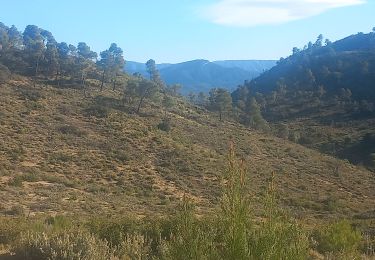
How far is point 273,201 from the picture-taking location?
5.25 m

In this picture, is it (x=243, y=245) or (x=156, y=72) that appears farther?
(x=156, y=72)

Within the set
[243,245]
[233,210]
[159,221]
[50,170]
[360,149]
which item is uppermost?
[233,210]

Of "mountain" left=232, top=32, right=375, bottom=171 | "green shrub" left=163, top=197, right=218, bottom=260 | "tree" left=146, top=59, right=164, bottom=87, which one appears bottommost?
"mountain" left=232, top=32, right=375, bottom=171

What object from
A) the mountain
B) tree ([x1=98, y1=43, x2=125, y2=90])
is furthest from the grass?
tree ([x1=98, y1=43, x2=125, y2=90])

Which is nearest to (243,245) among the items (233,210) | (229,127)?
(233,210)

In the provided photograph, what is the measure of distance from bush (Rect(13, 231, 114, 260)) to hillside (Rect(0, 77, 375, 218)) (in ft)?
36.3

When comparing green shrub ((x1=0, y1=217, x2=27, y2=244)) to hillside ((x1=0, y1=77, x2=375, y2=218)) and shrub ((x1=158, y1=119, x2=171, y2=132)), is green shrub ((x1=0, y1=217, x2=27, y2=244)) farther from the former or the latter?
shrub ((x1=158, y1=119, x2=171, y2=132))

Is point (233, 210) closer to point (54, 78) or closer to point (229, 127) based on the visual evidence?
point (229, 127)

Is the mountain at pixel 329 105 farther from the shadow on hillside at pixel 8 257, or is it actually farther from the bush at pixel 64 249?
the shadow on hillside at pixel 8 257

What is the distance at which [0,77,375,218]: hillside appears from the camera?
26.7m

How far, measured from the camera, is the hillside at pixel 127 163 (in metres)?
26.7

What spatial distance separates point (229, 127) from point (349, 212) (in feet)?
115

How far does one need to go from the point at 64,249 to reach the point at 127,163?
101 feet

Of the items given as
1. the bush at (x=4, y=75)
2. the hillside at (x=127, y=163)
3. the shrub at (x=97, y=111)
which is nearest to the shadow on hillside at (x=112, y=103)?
the hillside at (x=127, y=163)
